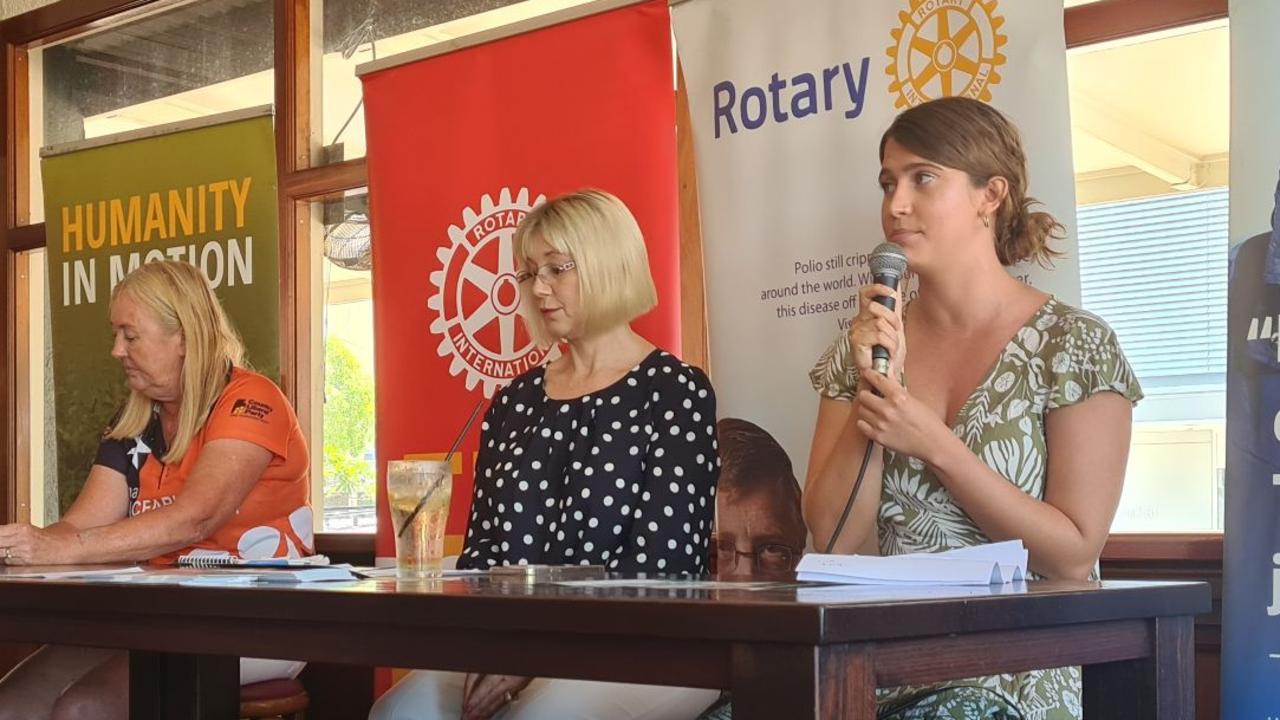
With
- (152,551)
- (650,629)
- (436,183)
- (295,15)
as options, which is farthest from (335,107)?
(650,629)

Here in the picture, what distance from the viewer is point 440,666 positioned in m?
1.33

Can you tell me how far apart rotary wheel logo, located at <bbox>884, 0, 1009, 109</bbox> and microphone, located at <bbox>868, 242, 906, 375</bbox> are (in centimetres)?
78

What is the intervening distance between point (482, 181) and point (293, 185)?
1.00 meters

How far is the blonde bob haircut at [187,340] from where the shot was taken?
3016 mm

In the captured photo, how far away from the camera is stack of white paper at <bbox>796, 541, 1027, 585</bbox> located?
1.41m

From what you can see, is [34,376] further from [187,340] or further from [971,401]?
[971,401]

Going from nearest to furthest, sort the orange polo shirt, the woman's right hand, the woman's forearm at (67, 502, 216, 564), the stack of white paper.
A: the stack of white paper → the woman's right hand → the woman's forearm at (67, 502, 216, 564) → the orange polo shirt

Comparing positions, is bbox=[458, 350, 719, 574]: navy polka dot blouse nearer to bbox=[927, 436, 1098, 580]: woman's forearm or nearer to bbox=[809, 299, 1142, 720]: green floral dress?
bbox=[809, 299, 1142, 720]: green floral dress

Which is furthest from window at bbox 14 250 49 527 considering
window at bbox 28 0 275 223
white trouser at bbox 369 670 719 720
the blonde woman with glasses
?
white trouser at bbox 369 670 719 720

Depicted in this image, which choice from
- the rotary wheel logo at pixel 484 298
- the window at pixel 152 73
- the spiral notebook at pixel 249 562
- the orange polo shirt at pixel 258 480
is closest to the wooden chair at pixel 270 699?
the orange polo shirt at pixel 258 480

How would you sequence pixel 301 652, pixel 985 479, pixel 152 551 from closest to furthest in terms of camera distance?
pixel 301 652 < pixel 985 479 < pixel 152 551

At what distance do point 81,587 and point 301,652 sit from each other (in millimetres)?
375

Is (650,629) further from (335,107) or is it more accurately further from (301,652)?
(335,107)

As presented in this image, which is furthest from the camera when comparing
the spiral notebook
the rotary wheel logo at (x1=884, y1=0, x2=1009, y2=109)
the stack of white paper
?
the rotary wheel logo at (x1=884, y1=0, x2=1009, y2=109)
